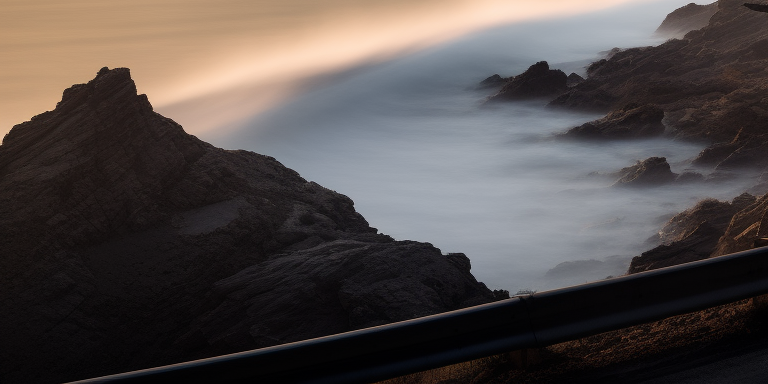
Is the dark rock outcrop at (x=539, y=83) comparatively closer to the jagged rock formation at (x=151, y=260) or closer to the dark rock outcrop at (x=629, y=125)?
the dark rock outcrop at (x=629, y=125)

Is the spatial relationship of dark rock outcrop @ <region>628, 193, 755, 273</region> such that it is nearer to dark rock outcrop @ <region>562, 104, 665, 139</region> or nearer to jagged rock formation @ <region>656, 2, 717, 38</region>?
dark rock outcrop @ <region>562, 104, 665, 139</region>

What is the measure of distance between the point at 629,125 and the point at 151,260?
2908 centimetres

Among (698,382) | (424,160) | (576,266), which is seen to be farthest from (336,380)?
(424,160)

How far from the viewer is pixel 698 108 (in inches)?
1379

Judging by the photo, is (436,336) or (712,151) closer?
(436,336)

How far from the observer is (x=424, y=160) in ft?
164

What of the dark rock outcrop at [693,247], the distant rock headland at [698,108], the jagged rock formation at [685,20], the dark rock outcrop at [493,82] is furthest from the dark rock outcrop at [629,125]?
the jagged rock formation at [685,20]

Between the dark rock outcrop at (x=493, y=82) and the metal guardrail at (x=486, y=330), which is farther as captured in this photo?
the dark rock outcrop at (x=493, y=82)

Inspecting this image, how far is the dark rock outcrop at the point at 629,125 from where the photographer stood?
112 feet

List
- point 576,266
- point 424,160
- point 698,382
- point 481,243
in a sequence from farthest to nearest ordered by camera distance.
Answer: point 424,160 → point 481,243 → point 576,266 → point 698,382

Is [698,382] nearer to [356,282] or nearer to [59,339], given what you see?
[356,282]

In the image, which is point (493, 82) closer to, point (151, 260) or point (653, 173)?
point (653, 173)

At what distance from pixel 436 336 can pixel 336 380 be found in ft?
2.40

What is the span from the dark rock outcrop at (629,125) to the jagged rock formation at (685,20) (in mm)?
44689
